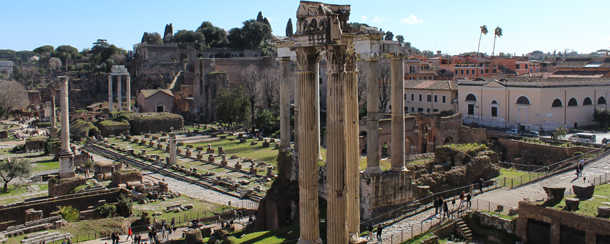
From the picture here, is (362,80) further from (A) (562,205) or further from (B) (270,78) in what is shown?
(A) (562,205)

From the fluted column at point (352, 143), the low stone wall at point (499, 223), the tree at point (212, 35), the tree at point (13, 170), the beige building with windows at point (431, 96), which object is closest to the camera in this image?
the fluted column at point (352, 143)

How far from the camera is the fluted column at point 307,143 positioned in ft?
33.3

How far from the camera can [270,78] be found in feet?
180

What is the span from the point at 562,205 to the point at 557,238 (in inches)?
42.8

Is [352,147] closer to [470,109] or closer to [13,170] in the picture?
[13,170]

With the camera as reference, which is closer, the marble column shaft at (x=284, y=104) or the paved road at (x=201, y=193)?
the marble column shaft at (x=284, y=104)

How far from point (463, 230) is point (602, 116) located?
26.3 meters

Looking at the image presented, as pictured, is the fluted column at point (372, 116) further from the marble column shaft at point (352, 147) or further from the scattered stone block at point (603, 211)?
the scattered stone block at point (603, 211)

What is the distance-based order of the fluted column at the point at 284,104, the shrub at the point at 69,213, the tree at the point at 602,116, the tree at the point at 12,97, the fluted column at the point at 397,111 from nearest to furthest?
the fluted column at the point at 397,111
the fluted column at the point at 284,104
the shrub at the point at 69,213
the tree at the point at 602,116
the tree at the point at 12,97

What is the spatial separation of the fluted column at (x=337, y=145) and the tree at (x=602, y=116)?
32789 mm

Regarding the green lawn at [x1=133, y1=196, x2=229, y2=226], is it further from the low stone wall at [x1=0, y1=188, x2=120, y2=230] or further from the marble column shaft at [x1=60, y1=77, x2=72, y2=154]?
the marble column shaft at [x1=60, y1=77, x2=72, y2=154]

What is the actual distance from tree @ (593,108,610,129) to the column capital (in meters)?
33.3

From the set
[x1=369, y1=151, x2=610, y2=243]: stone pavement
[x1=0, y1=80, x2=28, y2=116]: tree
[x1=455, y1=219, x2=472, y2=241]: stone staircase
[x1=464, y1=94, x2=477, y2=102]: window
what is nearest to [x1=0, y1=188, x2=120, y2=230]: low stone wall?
[x1=369, y1=151, x2=610, y2=243]: stone pavement

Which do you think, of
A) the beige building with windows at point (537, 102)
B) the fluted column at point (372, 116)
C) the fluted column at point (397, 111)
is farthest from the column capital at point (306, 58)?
the beige building with windows at point (537, 102)
